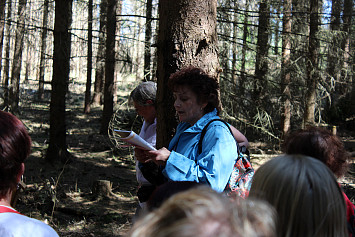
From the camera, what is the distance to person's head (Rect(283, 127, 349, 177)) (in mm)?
2275

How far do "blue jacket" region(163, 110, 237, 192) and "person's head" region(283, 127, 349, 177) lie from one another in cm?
38

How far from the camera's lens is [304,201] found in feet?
4.50

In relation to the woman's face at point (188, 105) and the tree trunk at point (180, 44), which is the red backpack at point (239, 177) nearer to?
the woman's face at point (188, 105)

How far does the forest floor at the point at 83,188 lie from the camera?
5.56 meters

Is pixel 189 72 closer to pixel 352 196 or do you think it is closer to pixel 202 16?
pixel 202 16

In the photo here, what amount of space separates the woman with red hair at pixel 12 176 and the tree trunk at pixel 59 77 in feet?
25.8

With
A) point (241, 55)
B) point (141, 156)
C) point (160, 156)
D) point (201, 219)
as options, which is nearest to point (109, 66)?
point (241, 55)

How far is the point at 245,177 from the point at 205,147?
361mm

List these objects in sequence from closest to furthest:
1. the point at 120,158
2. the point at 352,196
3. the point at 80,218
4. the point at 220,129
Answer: the point at 220,129
the point at 80,218
the point at 352,196
the point at 120,158

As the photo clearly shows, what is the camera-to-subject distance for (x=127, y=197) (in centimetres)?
718

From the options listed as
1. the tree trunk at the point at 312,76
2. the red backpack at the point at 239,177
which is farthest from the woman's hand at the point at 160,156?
the tree trunk at the point at 312,76

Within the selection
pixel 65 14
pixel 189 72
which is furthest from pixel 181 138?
pixel 65 14

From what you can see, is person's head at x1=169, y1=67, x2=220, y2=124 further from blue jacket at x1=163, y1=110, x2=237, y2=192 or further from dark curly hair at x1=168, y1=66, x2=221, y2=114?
blue jacket at x1=163, y1=110, x2=237, y2=192

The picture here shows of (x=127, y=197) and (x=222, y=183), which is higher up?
(x=222, y=183)
